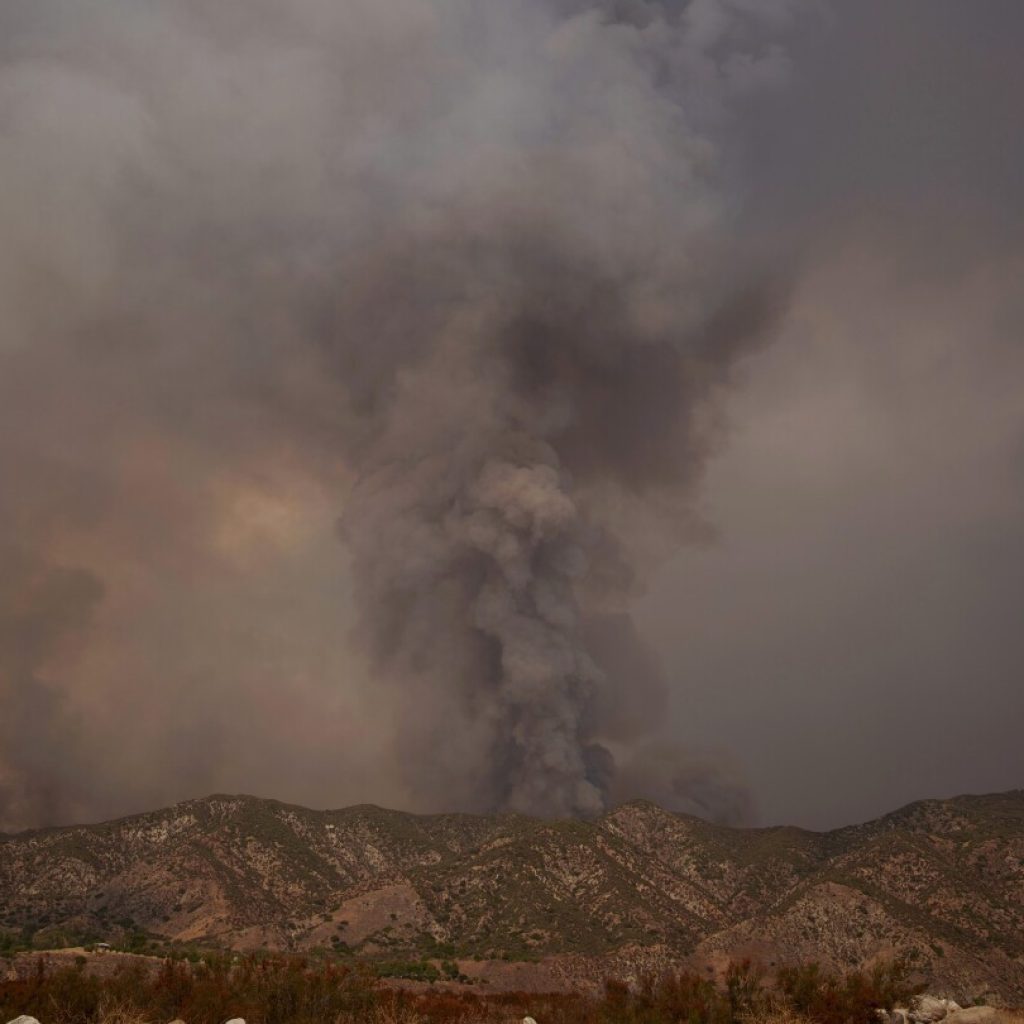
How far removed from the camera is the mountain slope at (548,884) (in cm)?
7225

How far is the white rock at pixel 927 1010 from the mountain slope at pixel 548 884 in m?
42.0

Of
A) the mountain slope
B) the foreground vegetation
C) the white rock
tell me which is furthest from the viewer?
the mountain slope

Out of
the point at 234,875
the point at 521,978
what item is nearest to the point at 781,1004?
the point at 521,978

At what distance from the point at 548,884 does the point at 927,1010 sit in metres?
66.1

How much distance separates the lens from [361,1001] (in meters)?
28.6

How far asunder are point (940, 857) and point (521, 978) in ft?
162

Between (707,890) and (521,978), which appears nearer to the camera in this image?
(521,978)

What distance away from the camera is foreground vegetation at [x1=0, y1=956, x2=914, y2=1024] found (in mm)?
25594

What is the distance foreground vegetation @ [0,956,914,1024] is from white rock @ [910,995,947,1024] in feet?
2.63

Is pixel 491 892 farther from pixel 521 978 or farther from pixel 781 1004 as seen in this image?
pixel 781 1004

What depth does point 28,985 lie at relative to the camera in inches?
1076

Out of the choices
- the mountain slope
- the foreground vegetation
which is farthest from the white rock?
the mountain slope

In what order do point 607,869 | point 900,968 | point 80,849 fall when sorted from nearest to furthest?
1. point 900,968
2. point 607,869
3. point 80,849

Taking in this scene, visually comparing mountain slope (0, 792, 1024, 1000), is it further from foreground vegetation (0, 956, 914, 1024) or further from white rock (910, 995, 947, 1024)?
foreground vegetation (0, 956, 914, 1024)
